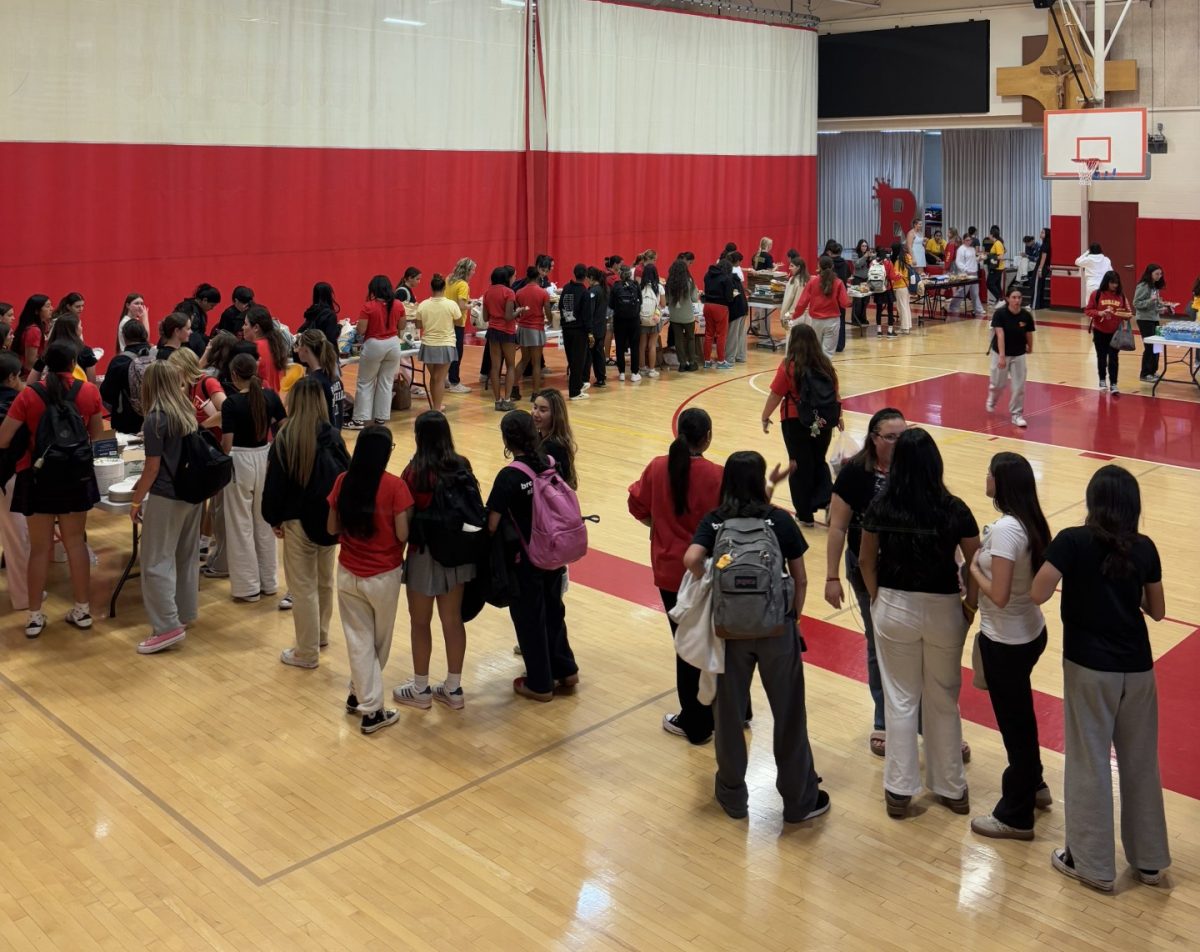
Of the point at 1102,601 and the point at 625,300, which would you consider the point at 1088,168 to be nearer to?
the point at 625,300

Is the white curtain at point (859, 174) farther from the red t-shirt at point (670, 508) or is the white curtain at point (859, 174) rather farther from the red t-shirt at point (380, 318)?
the red t-shirt at point (670, 508)

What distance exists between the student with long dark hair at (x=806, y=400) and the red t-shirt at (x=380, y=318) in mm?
4905

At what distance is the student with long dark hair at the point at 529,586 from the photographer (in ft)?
19.1

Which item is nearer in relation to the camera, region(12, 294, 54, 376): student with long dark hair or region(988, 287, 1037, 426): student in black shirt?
region(12, 294, 54, 376): student with long dark hair

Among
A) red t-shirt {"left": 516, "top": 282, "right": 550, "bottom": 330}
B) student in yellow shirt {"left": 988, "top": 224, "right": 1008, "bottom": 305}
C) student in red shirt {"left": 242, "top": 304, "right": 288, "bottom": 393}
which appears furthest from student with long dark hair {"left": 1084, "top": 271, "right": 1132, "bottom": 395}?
student in red shirt {"left": 242, "top": 304, "right": 288, "bottom": 393}

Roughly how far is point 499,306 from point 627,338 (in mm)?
2262

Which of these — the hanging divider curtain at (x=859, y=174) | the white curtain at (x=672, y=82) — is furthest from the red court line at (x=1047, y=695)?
the hanging divider curtain at (x=859, y=174)

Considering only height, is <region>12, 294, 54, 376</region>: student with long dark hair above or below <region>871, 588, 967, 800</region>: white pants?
above

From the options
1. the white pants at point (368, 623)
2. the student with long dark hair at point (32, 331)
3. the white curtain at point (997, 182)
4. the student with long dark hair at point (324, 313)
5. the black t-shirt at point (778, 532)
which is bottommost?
the white pants at point (368, 623)

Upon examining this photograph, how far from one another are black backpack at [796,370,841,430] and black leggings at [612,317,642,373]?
6812 millimetres

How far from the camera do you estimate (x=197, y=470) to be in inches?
264

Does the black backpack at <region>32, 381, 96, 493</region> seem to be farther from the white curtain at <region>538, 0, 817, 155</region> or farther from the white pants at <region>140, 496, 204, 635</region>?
the white curtain at <region>538, 0, 817, 155</region>

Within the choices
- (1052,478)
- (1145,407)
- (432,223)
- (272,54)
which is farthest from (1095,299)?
(272,54)

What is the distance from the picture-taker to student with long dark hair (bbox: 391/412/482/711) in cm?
580
